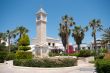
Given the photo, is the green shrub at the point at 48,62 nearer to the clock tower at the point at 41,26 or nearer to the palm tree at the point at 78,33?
the clock tower at the point at 41,26

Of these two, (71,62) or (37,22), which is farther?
(37,22)

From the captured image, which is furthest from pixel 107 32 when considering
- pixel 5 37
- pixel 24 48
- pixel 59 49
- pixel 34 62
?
pixel 5 37

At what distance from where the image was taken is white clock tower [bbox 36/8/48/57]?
4197 centimetres

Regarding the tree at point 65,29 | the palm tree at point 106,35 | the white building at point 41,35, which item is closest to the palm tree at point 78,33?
the tree at point 65,29

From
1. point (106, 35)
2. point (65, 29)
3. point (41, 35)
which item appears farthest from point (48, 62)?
point (65, 29)

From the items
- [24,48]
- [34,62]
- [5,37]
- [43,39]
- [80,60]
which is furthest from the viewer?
[5,37]

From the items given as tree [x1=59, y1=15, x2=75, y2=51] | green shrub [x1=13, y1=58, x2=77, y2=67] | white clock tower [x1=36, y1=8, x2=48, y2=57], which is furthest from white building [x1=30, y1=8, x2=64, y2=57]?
green shrub [x1=13, y1=58, x2=77, y2=67]

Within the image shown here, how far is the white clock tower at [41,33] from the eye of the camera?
41969 millimetres

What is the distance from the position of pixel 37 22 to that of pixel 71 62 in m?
21.5

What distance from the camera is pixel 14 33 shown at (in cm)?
6581

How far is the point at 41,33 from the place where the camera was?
42875 mm

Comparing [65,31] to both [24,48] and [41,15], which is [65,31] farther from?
[24,48]

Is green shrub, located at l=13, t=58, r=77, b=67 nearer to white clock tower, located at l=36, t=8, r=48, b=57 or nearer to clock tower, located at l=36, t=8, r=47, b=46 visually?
white clock tower, located at l=36, t=8, r=48, b=57

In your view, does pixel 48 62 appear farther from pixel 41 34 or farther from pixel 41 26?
pixel 41 26
